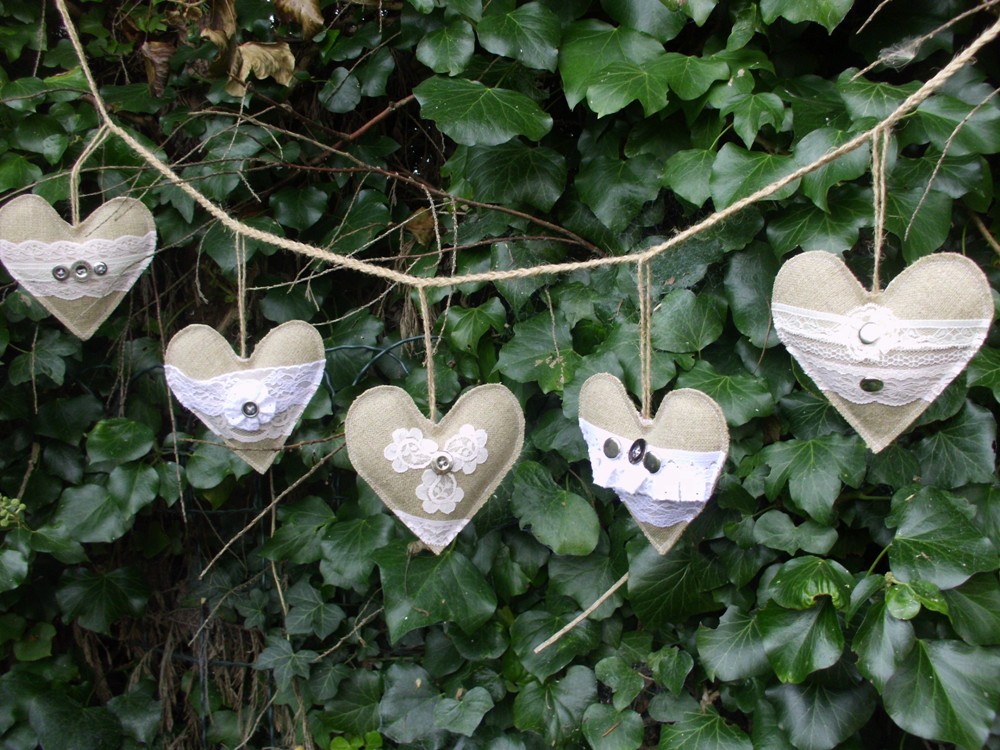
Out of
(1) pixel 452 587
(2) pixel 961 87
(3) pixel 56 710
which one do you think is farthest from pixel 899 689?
(3) pixel 56 710

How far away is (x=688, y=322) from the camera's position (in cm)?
114

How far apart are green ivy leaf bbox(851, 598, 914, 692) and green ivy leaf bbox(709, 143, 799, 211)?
1.65 feet

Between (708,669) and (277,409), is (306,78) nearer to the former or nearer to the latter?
(277,409)

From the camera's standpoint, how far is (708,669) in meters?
1.11

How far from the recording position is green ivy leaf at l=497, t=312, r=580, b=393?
3.92 ft

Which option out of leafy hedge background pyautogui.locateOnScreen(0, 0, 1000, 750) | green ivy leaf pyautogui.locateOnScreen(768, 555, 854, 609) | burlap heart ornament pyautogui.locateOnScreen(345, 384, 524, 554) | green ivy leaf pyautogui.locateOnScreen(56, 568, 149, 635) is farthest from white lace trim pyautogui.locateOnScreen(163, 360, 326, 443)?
green ivy leaf pyautogui.locateOnScreen(56, 568, 149, 635)

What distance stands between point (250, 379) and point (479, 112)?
493mm

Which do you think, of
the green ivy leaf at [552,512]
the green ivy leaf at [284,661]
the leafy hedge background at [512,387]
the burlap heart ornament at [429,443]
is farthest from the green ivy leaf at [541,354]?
the green ivy leaf at [284,661]

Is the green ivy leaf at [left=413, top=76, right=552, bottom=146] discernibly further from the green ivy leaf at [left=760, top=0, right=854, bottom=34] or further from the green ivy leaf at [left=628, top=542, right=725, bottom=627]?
the green ivy leaf at [left=628, top=542, right=725, bottom=627]

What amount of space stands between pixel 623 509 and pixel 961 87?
0.69 m

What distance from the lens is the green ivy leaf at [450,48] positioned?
1249mm

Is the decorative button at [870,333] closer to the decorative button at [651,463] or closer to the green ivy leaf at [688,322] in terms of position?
the decorative button at [651,463]

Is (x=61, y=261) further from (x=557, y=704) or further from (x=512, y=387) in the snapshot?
(x=557, y=704)

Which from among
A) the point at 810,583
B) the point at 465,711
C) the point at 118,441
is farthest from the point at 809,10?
the point at 118,441
